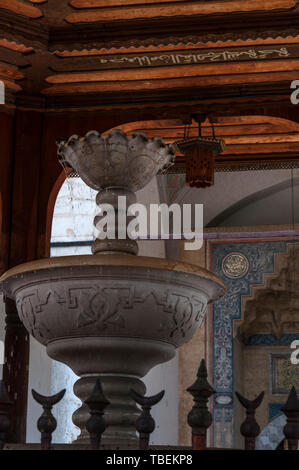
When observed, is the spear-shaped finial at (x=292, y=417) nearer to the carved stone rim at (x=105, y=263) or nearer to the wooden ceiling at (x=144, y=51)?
the carved stone rim at (x=105, y=263)

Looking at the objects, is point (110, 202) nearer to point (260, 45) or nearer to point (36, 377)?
point (260, 45)

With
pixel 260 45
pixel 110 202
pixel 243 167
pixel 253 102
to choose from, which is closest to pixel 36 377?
pixel 243 167

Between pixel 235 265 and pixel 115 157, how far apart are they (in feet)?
20.3

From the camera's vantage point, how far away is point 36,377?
8.11 metres

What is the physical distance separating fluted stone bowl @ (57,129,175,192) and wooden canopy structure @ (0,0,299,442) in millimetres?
1816

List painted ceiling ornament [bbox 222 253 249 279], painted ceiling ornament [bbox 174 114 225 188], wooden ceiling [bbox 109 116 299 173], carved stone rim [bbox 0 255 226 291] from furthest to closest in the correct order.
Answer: painted ceiling ornament [bbox 222 253 249 279], wooden ceiling [bbox 109 116 299 173], painted ceiling ornament [bbox 174 114 225 188], carved stone rim [bbox 0 255 226 291]

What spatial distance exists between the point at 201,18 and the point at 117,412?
2.99m

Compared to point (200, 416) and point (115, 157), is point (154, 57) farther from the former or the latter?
point (200, 416)

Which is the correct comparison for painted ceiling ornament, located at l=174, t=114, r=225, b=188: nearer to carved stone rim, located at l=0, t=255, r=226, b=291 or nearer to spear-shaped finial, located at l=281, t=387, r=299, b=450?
carved stone rim, located at l=0, t=255, r=226, b=291

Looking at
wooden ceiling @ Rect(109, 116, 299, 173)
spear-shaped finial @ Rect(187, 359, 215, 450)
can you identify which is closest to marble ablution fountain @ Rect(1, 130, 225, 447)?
spear-shaped finial @ Rect(187, 359, 215, 450)

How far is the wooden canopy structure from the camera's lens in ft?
19.3

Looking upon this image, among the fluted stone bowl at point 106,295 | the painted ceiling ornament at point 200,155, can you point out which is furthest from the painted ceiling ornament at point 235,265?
the fluted stone bowl at point 106,295

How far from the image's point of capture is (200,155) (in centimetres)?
698

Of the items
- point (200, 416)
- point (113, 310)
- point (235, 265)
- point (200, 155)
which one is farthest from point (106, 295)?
point (235, 265)
